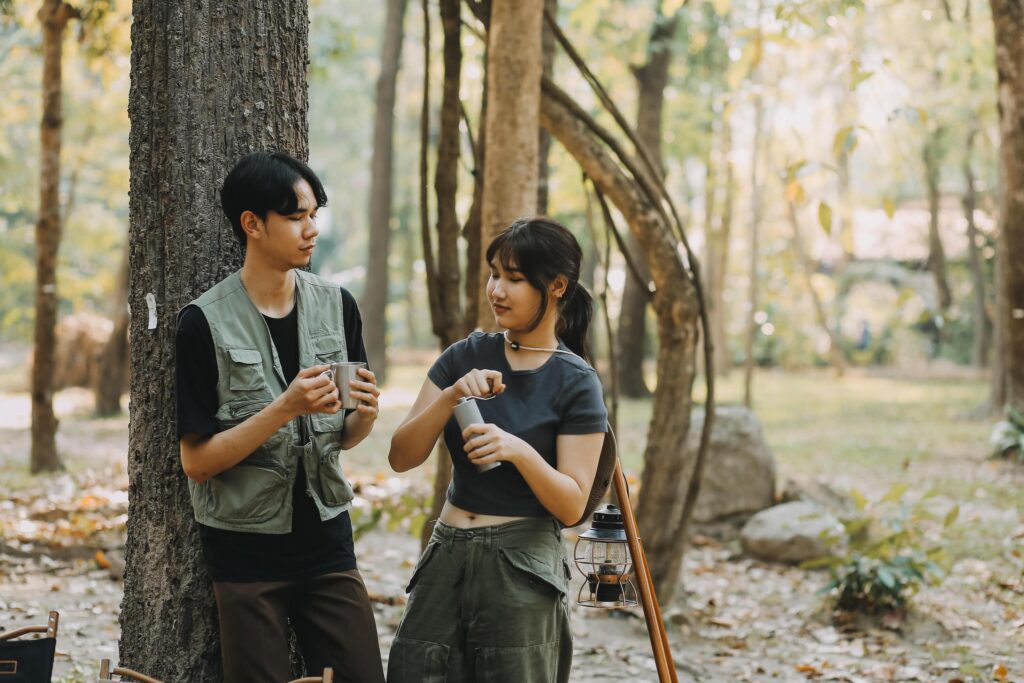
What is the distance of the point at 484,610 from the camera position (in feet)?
8.61

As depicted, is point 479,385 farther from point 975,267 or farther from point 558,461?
point 975,267

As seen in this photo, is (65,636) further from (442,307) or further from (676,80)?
(676,80)

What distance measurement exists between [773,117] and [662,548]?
19.3 meters

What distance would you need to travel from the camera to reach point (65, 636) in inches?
196

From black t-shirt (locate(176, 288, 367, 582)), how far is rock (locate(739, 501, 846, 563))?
5.44 meters

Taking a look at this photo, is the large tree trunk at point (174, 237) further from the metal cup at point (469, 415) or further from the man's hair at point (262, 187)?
the metal cup at point (469, 415)

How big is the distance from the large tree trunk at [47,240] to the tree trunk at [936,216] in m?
19.6

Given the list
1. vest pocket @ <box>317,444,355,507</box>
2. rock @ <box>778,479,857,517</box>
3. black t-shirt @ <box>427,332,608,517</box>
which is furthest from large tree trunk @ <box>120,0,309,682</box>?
rock @ <box>778,479,857,517</box>

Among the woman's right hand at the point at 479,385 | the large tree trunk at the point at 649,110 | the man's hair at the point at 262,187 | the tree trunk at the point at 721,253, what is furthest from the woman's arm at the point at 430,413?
the tree trunk at the point at 721,253

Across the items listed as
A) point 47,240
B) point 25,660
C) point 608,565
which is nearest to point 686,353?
point 608,565

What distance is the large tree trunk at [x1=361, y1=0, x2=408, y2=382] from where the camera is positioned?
61.0 feet

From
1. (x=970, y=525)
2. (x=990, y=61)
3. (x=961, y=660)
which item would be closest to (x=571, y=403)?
(x=961, y=660)

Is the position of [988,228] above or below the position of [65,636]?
above

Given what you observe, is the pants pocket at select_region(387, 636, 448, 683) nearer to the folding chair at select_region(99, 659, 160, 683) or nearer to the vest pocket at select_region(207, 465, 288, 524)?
the vest pocket at select_region(207, 465, 288, 524)
